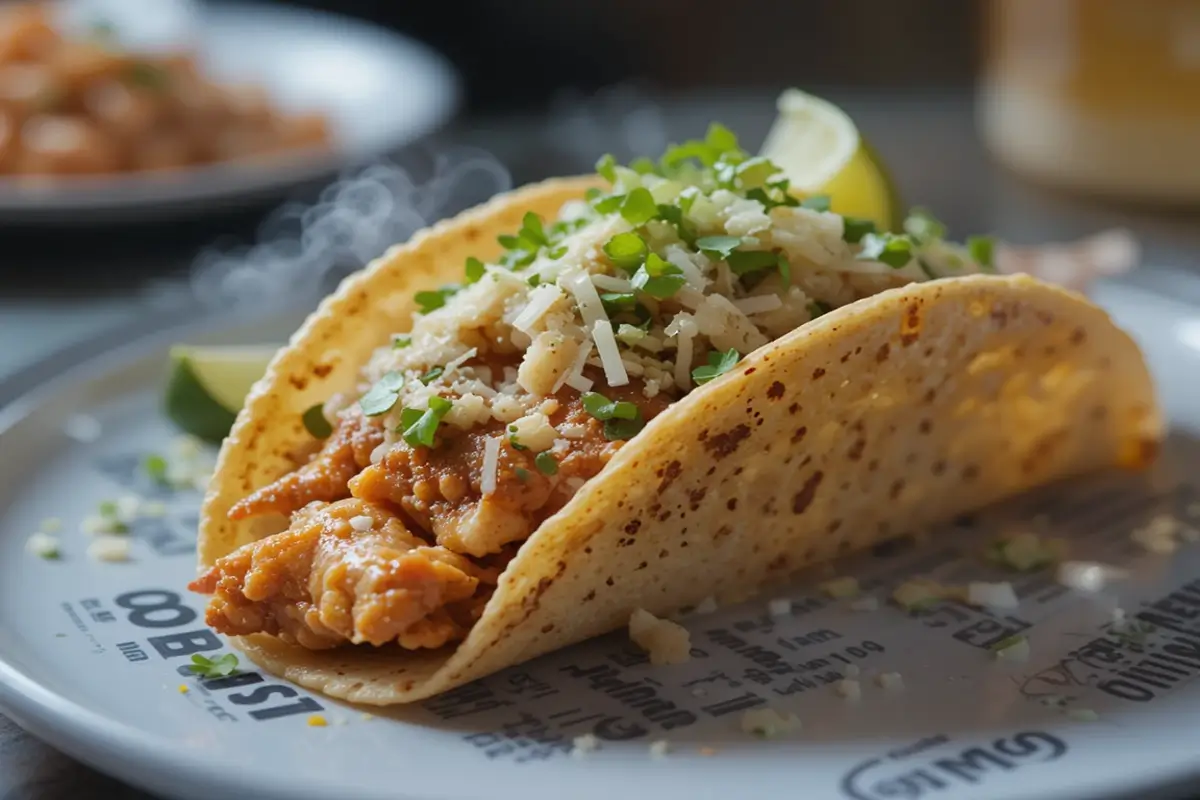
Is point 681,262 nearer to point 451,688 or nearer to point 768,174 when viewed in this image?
point 768,174

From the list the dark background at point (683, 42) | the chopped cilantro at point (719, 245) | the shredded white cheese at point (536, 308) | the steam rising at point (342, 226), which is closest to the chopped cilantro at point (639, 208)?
the chopped cilantro at point (719, 245)

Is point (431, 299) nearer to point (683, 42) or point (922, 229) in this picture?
point (922, 229)

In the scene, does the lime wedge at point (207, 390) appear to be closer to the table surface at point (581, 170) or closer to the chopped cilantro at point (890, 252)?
the table surface at point (581, 170)

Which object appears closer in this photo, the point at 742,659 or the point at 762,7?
the point at 742,659

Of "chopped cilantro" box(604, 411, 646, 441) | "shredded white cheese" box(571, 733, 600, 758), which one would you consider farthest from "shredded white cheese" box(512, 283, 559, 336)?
"shredded white cheese" box(571, 733, 600, 758)

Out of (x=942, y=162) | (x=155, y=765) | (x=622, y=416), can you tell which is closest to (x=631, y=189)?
(x=622, y=416)

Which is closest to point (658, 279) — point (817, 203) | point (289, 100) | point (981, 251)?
point (817, 203)

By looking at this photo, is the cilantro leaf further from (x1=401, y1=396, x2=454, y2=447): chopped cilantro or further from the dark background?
the dark background
